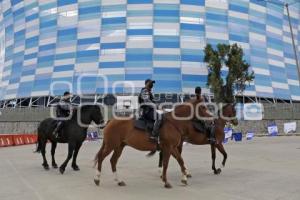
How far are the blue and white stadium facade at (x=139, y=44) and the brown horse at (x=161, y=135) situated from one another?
38.3 metres

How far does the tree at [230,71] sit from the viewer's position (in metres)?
43.8

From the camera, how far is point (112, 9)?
174 feet

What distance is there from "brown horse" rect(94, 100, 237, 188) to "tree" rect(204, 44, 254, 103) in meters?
33.9

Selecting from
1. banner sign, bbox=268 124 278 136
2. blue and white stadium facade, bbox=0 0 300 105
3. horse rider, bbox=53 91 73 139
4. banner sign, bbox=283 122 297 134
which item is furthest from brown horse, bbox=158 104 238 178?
blue and white stadium facade, bbox=0 0 300 105

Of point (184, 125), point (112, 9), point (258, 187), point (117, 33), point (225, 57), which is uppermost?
point (112, 9)

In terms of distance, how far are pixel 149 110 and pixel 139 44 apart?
41.8 meters

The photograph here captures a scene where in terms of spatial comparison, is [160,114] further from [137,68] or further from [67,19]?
[67,19]

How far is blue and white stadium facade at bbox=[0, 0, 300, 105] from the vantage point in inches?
1980

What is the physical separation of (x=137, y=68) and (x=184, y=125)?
4021 centimetres

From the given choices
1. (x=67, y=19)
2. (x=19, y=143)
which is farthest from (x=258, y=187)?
(x=67, y=19)

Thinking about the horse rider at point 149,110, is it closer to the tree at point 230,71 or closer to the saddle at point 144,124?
the saddle at point 144,124

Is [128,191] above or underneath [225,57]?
underneath

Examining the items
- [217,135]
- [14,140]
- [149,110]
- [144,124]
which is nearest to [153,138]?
[144,124]

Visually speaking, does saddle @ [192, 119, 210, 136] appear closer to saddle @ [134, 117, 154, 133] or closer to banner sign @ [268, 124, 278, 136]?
saddle @ [134, 117, 154, 133]
